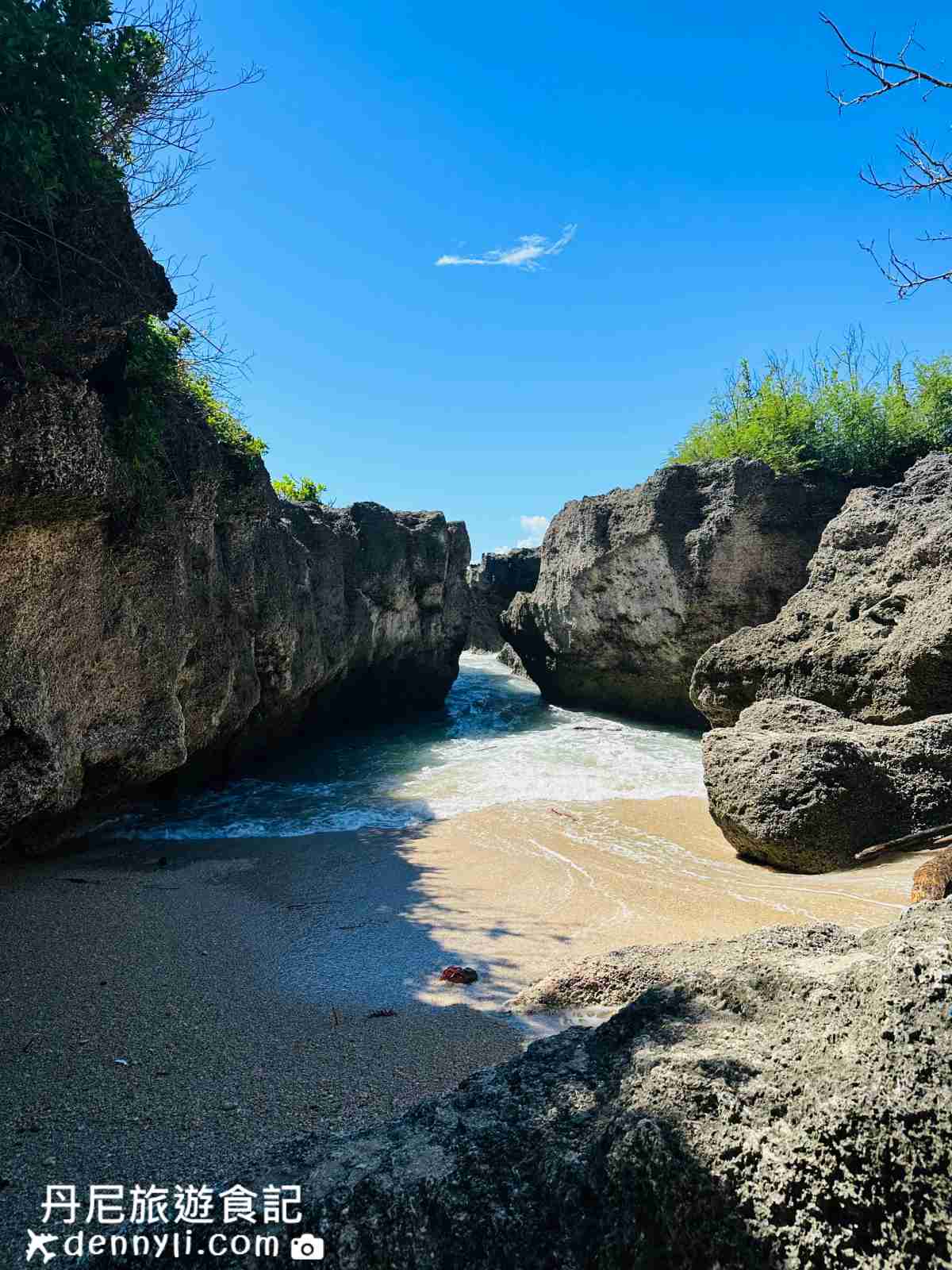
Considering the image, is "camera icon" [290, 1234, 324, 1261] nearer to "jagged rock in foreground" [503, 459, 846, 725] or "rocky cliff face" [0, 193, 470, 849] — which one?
"rocky cliff face" [0, 193, 470, 849]

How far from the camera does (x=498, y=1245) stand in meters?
1.47

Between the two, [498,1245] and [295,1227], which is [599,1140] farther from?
[295,1227]

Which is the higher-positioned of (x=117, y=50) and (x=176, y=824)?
(x=117, y=50)

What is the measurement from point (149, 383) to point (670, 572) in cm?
1220

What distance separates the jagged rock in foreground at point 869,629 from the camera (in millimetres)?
7738

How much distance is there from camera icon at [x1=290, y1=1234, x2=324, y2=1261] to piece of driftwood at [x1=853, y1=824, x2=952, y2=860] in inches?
243

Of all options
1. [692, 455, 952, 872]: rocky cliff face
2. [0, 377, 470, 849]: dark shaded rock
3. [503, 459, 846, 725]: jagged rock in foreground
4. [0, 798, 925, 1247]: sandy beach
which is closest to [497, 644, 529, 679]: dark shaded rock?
[503, 459, 846, 725]: jagged rock in foreground

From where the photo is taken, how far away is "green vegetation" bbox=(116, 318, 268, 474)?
234 inches

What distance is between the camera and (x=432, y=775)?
1204 centimetres

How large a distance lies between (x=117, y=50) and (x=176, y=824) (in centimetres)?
769

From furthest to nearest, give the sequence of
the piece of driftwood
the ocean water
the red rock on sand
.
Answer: the ocean water, the piece of driftwood, the red rock on sand

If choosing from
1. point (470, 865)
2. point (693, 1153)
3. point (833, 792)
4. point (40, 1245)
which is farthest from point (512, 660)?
point (693, 1153)

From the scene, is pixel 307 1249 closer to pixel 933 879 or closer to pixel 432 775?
pixel 933 879

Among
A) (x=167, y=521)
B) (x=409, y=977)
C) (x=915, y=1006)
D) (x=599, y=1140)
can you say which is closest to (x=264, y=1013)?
(x=409, y=977)
